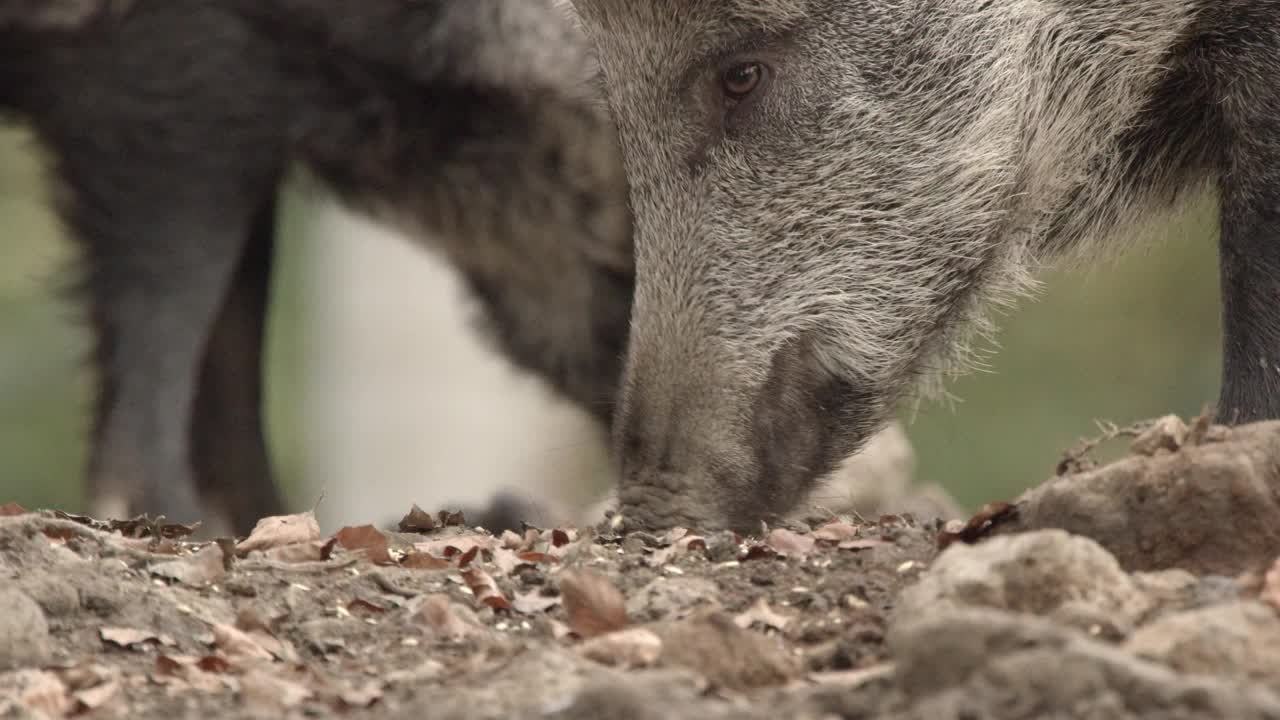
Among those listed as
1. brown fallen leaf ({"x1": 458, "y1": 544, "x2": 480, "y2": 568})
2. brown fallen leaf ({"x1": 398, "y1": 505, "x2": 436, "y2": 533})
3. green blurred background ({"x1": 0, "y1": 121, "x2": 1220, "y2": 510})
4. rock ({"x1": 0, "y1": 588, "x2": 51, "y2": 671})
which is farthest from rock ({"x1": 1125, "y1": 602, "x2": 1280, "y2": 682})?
green blurred background ({"x1": 0, "y1": 121, "x2": 1220, "y2": 510})

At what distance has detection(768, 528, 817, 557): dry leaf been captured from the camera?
102 inches

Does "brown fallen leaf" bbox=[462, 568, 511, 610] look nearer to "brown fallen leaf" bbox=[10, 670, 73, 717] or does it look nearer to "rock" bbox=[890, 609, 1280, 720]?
"brown fallen leaf" bbox=[10, 670, 73, 717]

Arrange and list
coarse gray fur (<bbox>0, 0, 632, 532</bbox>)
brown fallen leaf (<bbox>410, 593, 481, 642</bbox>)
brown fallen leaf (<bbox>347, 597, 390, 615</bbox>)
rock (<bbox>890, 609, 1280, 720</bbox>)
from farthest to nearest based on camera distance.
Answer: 1. coarse gray fur (<bbox>0, 0, 632, 532</bbox>)
2. brown fallen leaf (<bbox>347, 597, 390, 615</bbox>)
3. brown fallen leaf (<bbox>410, 593, 481, 642</bbox>)
4. rock (<bbox>890, 609, 1280, 720</bbox>)

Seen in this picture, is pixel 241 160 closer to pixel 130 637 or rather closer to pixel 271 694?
pixel 130 637

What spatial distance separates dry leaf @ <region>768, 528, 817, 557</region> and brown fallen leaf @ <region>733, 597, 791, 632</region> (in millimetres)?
399

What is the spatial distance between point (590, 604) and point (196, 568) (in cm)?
67

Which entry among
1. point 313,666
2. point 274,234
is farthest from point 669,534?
point 274,234

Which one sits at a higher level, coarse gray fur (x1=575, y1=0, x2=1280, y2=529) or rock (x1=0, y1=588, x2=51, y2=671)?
coarse gray fur (x1=575, y1=0, x2=1280, y2=529)

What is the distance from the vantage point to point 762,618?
6.96 feet

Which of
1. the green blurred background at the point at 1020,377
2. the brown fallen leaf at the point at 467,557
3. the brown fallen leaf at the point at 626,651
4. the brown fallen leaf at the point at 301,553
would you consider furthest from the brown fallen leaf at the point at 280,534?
the green blurred background at the point at 1020,377

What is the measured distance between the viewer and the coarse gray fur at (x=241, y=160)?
4.27 metres

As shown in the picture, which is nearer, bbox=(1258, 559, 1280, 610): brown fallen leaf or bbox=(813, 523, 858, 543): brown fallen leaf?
bbox=(1258, 559, 1280, 610): brown fallen leaf

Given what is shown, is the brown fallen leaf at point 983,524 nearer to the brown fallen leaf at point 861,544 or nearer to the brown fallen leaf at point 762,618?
the brown fallen leaf at point 861,544

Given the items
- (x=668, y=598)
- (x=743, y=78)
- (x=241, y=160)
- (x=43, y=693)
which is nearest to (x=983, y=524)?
(x=668, y=598)
